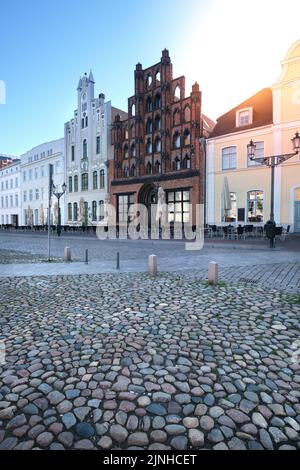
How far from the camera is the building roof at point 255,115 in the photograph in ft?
76.4

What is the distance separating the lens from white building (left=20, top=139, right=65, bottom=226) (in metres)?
42.0

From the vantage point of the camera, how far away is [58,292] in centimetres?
640

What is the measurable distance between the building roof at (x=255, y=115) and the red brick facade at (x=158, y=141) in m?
2.02

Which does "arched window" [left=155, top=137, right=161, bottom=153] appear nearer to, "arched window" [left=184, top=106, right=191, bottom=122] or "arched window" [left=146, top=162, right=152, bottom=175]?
"arched window" [left=146, top=162, right=152, bottom=175]

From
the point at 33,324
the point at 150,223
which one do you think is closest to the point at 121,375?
the point at 33,324

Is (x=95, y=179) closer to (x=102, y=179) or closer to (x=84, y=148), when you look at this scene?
(x=102, y=179)

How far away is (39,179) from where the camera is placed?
46.8 meters

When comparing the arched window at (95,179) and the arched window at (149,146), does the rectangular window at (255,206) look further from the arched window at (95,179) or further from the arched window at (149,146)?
the arched window at (95,179)

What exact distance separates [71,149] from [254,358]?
41.3 meters

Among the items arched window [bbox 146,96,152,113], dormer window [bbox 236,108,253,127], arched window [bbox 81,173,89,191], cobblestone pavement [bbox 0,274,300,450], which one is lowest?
cobblestone pavement [bbox 0,274,300,450]

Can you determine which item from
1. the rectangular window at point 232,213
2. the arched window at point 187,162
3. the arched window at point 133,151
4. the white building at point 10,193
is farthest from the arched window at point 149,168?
the white building at point 10,193

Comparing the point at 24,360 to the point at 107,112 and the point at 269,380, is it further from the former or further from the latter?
the point at 107,112

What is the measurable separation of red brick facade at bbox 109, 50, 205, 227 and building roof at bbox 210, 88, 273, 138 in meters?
2.02

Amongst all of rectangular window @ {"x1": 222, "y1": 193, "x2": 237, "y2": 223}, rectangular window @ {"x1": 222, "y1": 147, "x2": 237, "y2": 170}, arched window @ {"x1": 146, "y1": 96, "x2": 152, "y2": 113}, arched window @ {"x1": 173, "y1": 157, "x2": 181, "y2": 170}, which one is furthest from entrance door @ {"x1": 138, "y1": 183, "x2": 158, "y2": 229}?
rectangular window @ {"x1": 222, "y1": 193, "x2": 237, "y2": 223}
